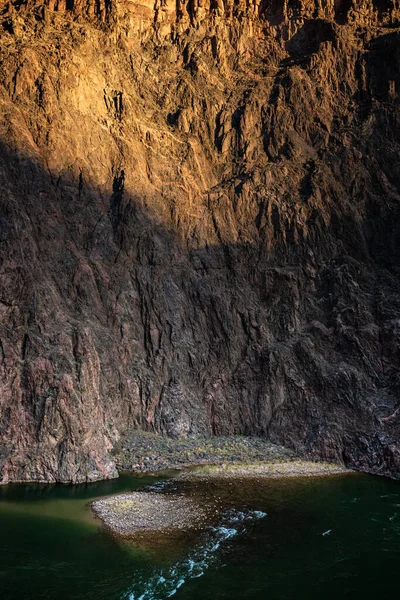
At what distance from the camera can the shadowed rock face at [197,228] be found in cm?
3666

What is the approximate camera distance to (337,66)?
56.3m

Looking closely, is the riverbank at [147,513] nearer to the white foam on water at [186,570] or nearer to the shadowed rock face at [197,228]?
the white foam on water at [186,570]

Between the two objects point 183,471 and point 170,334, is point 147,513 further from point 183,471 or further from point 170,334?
point 170,334

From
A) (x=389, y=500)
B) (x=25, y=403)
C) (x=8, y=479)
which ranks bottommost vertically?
(x=389, y=500)

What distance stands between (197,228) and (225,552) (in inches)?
1212

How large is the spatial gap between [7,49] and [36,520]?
39.9 m

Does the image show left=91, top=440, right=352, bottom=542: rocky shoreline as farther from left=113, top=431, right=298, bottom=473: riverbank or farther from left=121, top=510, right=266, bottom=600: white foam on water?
left=121, top=510, right=266, bottom=600: white foam on water

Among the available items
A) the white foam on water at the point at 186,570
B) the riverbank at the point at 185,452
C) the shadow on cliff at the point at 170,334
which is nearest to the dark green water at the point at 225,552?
the white foam on water at the point at 186,570

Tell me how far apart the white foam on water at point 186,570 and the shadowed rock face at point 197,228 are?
10705mm

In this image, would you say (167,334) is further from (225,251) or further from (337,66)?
(337,66)

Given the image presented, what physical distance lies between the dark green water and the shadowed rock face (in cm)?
622

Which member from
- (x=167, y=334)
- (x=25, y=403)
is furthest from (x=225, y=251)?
(x=25, y=403)

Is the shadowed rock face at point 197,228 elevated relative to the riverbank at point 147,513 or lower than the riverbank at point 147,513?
elevated

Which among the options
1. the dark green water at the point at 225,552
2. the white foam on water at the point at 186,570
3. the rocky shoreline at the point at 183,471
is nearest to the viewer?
the white foam on water at the point at 186,570
